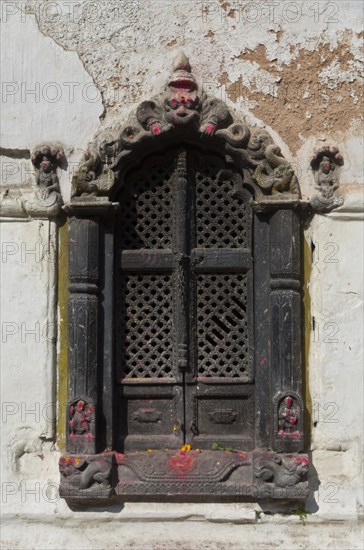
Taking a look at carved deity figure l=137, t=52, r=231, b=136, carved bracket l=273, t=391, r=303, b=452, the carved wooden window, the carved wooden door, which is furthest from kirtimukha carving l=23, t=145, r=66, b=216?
carved bracket l=273, t=391, r=303, b=452

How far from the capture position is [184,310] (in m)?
4.52

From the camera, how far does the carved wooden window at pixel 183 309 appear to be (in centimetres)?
441

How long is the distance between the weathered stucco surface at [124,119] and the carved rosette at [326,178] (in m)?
0.05

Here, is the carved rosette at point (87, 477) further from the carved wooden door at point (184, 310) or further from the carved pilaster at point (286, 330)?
the carved pilaster at point (286, 330)

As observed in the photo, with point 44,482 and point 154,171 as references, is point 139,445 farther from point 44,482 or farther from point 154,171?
point 154,171

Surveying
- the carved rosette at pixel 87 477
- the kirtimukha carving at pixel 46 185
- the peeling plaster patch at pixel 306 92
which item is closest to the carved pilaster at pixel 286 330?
the peeling plaster patch at pixel 306 92

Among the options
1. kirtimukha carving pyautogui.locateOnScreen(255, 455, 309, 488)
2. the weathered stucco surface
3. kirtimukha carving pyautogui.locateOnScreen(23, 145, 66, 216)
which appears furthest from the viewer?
kirtimukha carving pyautogui.locateOnScreen(23, 145, 66, 216)

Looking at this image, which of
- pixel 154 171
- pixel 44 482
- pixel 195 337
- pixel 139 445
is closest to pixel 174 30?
pixel 154 171

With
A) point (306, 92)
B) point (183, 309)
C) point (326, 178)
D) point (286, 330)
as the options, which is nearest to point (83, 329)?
point (183, 309)

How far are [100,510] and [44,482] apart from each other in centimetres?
37

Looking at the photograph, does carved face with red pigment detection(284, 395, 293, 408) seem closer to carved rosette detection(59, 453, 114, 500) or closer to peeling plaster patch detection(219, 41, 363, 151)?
carved rosette detection(59, 453, 114, 500)

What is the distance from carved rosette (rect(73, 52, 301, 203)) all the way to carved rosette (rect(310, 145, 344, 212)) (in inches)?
5.7

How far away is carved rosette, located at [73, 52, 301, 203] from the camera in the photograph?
14.7ft

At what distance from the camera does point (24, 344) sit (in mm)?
4539
